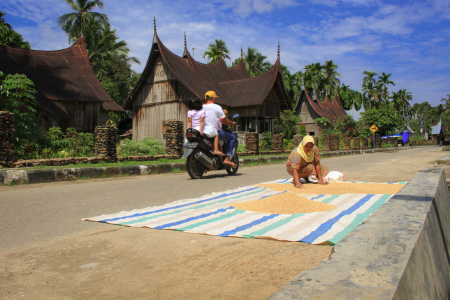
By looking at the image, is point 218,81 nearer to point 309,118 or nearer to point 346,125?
point 346,125

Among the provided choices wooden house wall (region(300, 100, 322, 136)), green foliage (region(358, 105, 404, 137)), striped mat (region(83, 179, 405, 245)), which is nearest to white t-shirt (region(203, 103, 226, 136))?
striped mat (region(83, 179, 405, 245))

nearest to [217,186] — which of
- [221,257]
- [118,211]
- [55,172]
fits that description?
[118,211]

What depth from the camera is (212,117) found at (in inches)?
336

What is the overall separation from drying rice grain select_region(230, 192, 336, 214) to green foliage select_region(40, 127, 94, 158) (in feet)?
27.8

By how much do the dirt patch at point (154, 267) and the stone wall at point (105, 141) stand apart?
8.22 m

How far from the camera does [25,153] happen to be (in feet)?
35.0

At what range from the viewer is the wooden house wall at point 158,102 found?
25281 mm

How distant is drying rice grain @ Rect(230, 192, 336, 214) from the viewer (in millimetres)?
4488

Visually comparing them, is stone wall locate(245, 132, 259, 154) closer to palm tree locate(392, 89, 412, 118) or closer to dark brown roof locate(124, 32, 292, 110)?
dark brown roof locate(124, 32, 292, 110)

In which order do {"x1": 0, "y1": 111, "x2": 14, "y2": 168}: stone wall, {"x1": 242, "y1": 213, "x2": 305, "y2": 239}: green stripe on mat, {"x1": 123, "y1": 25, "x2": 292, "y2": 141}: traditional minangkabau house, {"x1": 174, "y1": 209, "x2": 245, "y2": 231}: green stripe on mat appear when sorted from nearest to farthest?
{"x1": 242, "y1": 213, "x2": 305, "y2": 239}: green stripe on mat → {"x1": 174, "y1": 209, "x2": 245, "y2": 231}: green stripe on mat → {"x1": 0, "y1": 111, "x2": 14, "y2": 168}: stone wall → {"x1": 123, "y1": 25, "x2": 292, "y2": 141}: traditional minangkabau house

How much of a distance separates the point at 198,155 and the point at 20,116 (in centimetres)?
555

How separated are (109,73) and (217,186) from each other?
3490 cm

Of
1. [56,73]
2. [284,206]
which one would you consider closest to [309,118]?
[56,73]

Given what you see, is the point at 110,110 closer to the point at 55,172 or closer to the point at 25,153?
the point at 25,153
